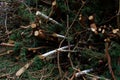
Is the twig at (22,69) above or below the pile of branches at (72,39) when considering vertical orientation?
below

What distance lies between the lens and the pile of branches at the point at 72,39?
328 centimetres

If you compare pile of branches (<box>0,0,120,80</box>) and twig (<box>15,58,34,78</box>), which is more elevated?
pile of branches (<box>0,0,120,80</box>)

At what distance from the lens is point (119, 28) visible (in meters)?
3.33

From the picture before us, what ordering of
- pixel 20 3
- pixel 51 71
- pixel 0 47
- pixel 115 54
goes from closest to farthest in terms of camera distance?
pixel 115 54, pixel 51 71, pixel 0 47, pixel 20 3

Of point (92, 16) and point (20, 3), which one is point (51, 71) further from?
point (20, 3)

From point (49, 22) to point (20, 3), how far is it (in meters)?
0.86

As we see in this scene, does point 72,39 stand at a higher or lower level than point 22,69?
higher

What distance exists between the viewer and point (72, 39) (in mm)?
3502

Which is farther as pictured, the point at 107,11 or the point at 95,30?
the point at 107,11

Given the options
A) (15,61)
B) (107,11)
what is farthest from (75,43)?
(15,61)

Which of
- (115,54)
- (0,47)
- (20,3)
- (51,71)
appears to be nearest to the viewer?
(115,54)

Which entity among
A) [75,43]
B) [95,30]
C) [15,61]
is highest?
[95,30]

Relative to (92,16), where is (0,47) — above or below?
below

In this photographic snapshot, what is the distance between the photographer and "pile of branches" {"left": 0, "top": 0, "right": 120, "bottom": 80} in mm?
3281
